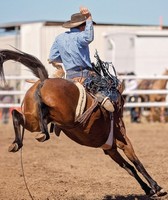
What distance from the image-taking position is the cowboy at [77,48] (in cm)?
698

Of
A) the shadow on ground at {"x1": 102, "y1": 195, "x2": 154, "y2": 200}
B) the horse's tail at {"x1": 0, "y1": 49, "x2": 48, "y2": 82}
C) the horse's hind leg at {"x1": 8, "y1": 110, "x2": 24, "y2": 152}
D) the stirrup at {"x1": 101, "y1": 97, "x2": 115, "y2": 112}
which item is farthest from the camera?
the shadow on ground at {"x1": 102, "y1": 195, "x2": 154, "y2": 200}

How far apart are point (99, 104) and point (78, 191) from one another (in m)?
1.62

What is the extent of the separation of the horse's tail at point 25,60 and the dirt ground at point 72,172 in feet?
5.43

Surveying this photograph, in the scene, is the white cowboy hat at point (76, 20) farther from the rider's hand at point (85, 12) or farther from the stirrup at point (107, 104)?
the stirrup at point (107, 104)

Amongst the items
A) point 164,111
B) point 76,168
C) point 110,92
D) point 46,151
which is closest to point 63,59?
point 110,92

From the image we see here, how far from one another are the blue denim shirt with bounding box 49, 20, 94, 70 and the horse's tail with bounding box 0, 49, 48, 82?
0.41 meters

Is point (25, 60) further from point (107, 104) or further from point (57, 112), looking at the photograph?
point (107, 104)

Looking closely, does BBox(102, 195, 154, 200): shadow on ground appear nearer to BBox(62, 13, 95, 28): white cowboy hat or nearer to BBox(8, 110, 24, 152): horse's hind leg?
BBox(8, 110, 24, 152): horse's hind leg

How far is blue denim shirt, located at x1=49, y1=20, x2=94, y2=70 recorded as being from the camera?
6.96 m

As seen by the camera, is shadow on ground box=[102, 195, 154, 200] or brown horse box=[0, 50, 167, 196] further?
shadow on ground box=[102, 195, 154, 200]

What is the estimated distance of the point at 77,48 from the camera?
7066mm

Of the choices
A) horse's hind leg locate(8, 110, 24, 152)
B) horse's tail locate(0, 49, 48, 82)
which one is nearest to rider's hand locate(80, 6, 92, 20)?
horse's tail locate(0, 49, 48, 82)

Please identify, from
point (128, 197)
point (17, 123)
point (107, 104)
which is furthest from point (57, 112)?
point (128, 197)

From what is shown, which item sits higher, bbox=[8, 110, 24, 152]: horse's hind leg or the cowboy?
the cowboy
